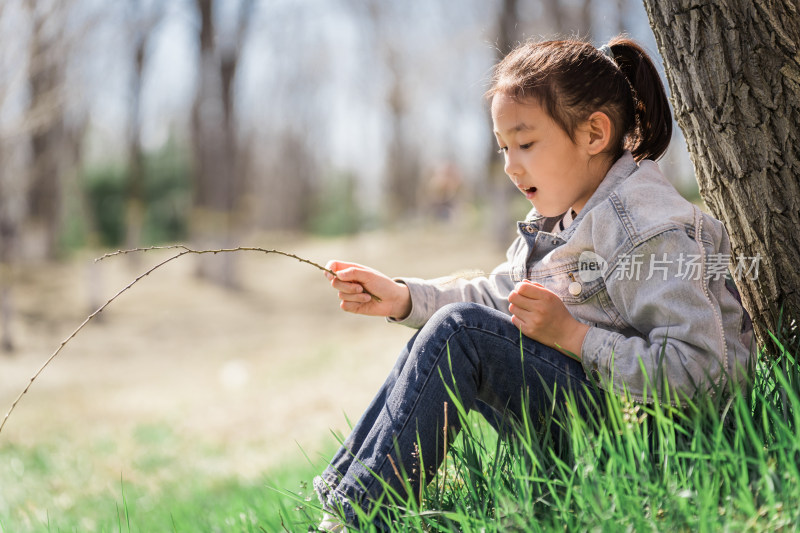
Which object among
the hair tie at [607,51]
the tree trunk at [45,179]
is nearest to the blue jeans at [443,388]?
the hair tie at [607,51]

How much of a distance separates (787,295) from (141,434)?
4923 millimetres

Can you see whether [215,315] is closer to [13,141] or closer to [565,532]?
[13,141]

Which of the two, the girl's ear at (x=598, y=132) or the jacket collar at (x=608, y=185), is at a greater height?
the girl's ear at (x=598, y=132)

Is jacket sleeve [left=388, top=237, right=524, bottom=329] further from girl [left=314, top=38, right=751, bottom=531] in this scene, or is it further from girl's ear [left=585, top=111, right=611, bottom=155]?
girl's ear [left=585, top=111, right=611, bottom=155]

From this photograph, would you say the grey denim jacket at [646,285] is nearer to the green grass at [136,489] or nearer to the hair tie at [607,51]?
the hair tie at [607,51]

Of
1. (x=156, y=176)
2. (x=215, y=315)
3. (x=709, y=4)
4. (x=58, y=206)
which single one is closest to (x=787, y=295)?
(x=709, y=4)

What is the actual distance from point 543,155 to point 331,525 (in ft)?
3.45

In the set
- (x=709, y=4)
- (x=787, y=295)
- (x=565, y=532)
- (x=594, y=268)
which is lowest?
(x=565, y=532)

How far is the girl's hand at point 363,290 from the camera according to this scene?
6.44 feet

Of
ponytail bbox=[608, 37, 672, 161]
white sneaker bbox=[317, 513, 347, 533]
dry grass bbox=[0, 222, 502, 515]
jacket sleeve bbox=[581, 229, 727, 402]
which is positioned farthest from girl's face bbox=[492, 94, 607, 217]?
dry grass bbox=[0, 222, 502, 515]

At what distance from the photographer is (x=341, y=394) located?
5.99m

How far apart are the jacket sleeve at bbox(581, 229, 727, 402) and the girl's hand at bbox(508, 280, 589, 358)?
1.3 inches

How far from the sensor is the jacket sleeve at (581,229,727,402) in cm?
149

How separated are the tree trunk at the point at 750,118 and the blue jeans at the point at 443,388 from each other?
674 mm
